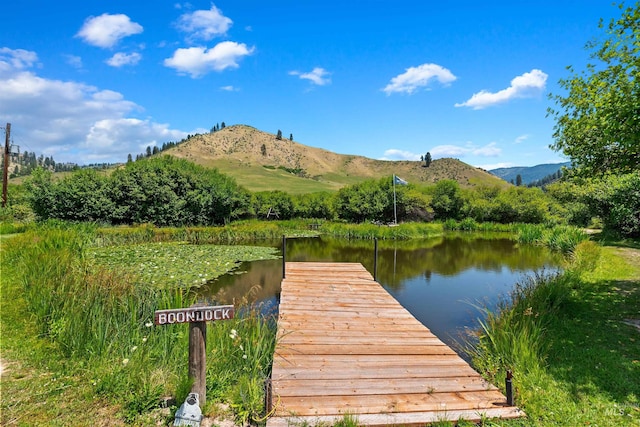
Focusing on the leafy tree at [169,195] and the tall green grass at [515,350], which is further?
the leafy tree at [169,195]

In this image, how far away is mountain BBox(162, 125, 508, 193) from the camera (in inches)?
4063

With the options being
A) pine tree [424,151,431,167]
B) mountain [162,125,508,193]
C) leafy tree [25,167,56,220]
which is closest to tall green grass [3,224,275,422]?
leafy tree [25,167,56,220]

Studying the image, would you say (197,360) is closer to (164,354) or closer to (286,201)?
(164,354)

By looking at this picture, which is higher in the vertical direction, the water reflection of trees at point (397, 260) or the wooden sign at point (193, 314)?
the wooden sign at point (193, 314)

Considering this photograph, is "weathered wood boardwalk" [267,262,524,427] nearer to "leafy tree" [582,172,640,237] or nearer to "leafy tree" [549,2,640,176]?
"leafy tree" [549,2,640,176]

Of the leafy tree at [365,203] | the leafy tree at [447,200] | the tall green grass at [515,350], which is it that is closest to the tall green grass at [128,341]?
the tall green grass at [515,350]

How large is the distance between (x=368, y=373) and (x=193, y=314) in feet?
8.07

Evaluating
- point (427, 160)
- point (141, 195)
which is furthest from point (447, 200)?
point (427, 160)

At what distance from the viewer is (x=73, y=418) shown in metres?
3.39

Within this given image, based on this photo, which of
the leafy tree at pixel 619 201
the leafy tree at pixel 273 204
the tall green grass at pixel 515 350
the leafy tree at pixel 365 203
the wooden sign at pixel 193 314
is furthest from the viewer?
the leafy tree at pixel 365 203

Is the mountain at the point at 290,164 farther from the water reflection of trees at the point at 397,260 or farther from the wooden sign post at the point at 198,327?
the wooden sign post at the point at 198,327

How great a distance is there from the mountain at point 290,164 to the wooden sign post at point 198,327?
272 feet

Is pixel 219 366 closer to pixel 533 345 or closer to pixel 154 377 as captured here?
pixel 154 377

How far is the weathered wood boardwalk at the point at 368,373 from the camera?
3.83m
